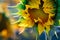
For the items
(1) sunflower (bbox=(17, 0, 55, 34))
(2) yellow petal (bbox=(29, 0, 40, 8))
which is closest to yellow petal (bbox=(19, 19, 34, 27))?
(1) sunflower (bbox=(17, 0, 55, 34))

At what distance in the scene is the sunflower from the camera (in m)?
1.19

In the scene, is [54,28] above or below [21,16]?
below

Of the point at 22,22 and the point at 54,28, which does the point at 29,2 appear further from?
the point at 54,28

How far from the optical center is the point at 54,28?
3.89ft

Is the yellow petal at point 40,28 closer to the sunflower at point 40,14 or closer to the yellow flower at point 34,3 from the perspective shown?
the sunflower at point 40,14

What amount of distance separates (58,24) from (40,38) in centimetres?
16

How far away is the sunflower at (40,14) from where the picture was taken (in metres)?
1.19

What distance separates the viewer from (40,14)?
3.93 ft

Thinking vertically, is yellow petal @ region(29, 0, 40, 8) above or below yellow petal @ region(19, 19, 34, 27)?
above

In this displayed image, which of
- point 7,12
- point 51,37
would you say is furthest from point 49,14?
point 7,12

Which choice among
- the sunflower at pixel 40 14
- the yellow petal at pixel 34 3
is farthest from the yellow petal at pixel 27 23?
the yellow petal at pixel 34 3

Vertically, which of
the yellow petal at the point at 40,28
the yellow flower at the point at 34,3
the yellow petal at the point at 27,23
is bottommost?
the yellow petal at the point at 40,28

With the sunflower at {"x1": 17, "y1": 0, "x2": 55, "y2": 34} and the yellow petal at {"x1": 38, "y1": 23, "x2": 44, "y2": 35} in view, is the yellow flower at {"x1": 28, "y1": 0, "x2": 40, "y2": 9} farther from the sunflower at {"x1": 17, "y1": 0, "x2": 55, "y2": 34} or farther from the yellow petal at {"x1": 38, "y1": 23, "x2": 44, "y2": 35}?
the yellow petal at {"x1": 38, "y1": 23, "x2": 44, "y2": 35}

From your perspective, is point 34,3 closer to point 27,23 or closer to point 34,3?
A: point 34,3
